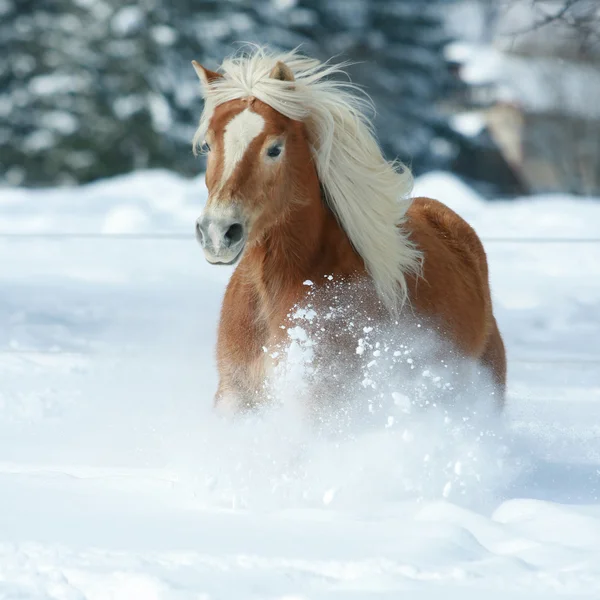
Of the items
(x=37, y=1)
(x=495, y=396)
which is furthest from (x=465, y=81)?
(x=495, y=396)

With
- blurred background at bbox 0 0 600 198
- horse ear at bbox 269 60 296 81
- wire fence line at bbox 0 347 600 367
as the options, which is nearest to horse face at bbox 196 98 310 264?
horse ear at bbox 269 60 296 81

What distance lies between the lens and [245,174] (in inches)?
133

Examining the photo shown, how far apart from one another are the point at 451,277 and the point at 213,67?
12.7m

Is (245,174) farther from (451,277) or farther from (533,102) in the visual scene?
(533,102)

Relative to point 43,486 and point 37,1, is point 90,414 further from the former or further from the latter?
point 37,1

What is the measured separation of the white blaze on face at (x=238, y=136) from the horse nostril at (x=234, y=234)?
151mm

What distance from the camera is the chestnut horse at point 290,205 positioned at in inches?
135

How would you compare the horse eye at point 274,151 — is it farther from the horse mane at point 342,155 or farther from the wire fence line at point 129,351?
the wire fence line at point 129,351

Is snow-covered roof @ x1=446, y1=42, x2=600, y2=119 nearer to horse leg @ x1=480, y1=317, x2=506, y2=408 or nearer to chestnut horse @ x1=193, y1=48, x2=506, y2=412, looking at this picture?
horse leg @ x1=480, y1=317, x2=506, y2=408

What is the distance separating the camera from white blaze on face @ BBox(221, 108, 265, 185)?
336 centimetres

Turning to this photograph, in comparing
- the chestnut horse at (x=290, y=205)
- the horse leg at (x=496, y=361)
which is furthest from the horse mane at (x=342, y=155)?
the horse leg at (x=496, y=361)

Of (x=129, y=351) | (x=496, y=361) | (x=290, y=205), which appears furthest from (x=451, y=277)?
(x=129, y=351)

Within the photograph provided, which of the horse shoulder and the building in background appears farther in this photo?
the building in background

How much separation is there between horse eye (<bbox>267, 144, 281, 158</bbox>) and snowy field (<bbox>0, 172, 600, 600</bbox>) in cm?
92
